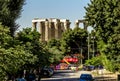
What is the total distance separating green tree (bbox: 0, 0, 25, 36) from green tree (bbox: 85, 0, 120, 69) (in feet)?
38.3

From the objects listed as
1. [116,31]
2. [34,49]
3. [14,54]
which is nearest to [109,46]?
[116,31]

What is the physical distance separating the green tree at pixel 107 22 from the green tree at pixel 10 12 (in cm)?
1169

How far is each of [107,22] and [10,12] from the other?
541 inches

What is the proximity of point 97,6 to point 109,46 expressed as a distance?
182 inches

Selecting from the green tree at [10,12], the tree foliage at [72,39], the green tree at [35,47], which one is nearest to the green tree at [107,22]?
the green tree at [35,47]

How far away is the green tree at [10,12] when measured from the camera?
35.5 m

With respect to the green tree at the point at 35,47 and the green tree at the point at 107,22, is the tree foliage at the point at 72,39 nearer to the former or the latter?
the green tree at the point at 35,47

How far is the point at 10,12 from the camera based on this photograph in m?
37.0

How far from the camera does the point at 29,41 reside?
171 ft

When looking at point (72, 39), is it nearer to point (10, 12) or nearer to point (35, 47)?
point (35, 47)

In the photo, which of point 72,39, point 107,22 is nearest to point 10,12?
point 107,22

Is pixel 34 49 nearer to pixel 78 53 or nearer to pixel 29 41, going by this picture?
pixel 29 41

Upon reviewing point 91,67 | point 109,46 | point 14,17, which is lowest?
point 91,67

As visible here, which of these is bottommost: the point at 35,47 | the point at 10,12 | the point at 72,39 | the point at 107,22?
the point at 72,39
